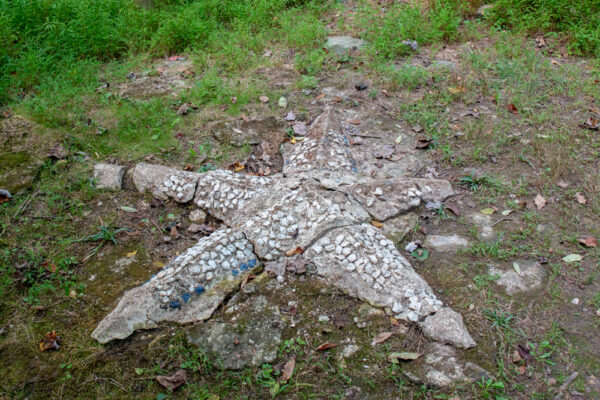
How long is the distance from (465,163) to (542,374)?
2043 millimetres

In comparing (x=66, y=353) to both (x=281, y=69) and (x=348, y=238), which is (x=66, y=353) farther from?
(x=281, y=69)

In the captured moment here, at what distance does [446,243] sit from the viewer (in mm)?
3385

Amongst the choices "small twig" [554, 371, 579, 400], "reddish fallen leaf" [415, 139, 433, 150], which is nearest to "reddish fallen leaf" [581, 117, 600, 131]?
"reddish fallen leaf" [415, 139, 433, 150]

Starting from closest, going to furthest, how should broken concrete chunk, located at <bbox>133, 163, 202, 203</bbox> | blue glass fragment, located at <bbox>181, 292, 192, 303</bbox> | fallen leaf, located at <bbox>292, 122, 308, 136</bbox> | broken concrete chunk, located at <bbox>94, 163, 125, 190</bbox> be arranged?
blue glass fragment, located at <bbox>181, 292, 192, 303</bbox>, broken concrete chunk, located at <bbox>133, 163, 202, 203</bbox>, broken concrete chunk, located at <bbox>94, 163, 125, 190</bbox>, fallen leaf, located at <bbox>292, 122, 308, 136</bbox>

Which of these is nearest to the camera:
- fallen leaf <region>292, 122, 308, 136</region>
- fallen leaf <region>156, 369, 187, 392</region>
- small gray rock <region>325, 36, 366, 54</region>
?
fallen leaf <region>156, 369, 187, 392</region>

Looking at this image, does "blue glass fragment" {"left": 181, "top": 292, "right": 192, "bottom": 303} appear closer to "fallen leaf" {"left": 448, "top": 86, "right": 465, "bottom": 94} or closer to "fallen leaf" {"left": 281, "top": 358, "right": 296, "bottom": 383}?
"fallen leaf" {"left": 281, "top": 358, "right": 296, "bottom": 383}

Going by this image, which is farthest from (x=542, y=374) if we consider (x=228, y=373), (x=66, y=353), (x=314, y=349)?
(x=66, y=353)

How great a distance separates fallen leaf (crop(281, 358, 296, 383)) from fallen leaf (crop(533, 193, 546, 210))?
2.30m

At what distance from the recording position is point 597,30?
5297 millimetres

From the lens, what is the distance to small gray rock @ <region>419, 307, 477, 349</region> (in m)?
2.65

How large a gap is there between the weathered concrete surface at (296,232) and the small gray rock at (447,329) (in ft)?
0.18

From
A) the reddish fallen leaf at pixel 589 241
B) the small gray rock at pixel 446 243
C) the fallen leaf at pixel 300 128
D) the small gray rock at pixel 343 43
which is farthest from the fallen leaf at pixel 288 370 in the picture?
the small gray rock at pixel 343 43

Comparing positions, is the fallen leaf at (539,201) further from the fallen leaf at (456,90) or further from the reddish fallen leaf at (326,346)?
the reddish fallen leaf at (326,346)

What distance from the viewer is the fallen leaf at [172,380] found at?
2543mm
